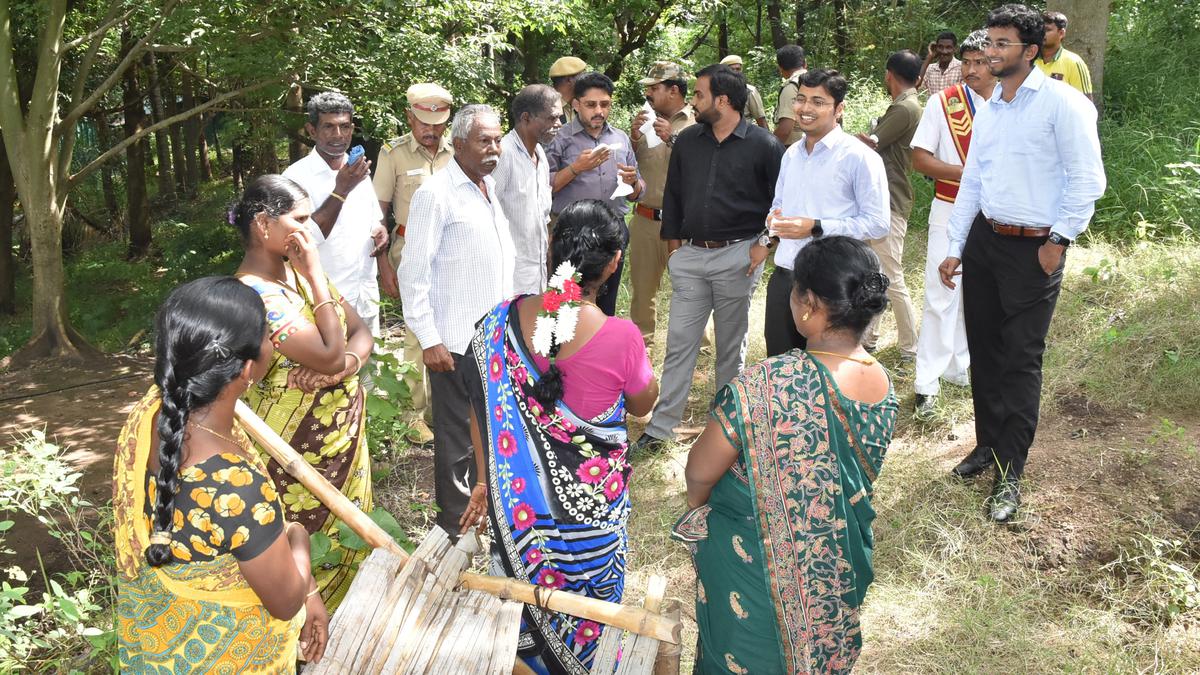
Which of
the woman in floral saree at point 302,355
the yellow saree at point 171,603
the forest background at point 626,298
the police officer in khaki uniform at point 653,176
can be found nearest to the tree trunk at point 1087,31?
the forest background at point 626,298

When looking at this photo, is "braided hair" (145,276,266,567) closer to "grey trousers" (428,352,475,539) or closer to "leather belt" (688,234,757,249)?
"grey trousers" (428,352,475,539)

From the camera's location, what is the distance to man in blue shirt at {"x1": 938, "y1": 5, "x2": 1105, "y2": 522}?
3.70 meters

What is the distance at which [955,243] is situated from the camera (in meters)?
4.22

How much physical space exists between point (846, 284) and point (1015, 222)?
1.86 metres

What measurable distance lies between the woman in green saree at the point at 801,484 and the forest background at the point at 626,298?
1138 millimetres

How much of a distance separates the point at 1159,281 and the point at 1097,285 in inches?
14.6

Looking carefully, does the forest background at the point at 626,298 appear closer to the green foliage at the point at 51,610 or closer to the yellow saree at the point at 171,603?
→ the green foliage at the point at 51,610

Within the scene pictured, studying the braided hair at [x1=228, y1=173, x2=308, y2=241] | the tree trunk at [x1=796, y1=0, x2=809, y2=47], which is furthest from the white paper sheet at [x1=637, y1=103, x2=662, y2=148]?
the tree trunk at [x1=796, y1=0, x2=809, y2=47]

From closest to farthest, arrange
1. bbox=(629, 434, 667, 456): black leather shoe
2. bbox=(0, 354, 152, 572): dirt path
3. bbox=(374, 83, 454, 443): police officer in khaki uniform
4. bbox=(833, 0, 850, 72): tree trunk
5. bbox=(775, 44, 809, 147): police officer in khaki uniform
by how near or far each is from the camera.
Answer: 1. bbox=(629, 434, 667, 456): black leather shoe
2. bbox=(374, 83, 454, 443): police officer in khaki uniform
3. bbox=(0, 354, 152, 572): dirt path
4. bbox=(775, 44, 809, 147): police officer in khaki uniform
5. bbox=(833, 0, 850, 72): tree trunk

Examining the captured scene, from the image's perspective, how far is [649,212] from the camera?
6.08 meters

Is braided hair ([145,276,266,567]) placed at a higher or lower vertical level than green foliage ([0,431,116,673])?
higher

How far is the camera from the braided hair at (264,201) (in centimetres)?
289

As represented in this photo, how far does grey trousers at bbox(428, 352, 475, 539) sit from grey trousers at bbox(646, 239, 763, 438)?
1.30 metres

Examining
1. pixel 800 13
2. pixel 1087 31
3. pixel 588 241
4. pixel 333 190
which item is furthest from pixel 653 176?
pixel 800 13
